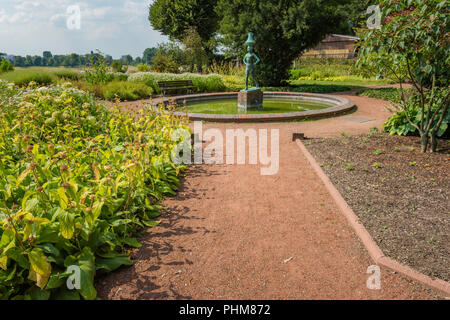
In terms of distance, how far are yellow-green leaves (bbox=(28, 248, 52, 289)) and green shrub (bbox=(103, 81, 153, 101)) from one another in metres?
11.8

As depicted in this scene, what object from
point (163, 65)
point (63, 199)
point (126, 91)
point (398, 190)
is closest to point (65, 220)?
point (63, 199)

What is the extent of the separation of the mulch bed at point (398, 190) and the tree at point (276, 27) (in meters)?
12.3

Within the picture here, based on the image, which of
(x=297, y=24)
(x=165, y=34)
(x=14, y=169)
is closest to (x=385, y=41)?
(x=14, y=169)

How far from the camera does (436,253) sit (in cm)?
284

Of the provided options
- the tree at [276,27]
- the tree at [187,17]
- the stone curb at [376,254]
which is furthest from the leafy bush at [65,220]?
the tree at [187,17]

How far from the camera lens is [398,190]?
13.7 feet

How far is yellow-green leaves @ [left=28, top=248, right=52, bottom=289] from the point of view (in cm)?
213

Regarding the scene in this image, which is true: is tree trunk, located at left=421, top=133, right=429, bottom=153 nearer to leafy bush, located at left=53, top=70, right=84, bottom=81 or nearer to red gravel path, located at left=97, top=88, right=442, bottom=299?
red gravel path, located at left=97, top=88, right=442, bottom=299

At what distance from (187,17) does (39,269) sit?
32502 millimetres

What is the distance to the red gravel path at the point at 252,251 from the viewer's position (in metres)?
2.50

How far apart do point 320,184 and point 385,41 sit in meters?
2.64

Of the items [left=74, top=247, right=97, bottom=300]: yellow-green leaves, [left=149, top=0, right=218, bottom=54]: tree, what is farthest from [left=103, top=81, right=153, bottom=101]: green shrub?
[left=149, top=0, right=218, bottom=54]: tree

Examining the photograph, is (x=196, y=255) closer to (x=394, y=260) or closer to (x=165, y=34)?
(x=394, y=260)

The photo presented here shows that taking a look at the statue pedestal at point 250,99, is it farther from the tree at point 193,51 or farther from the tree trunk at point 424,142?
the tree at point 193,51
